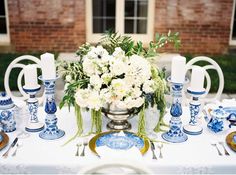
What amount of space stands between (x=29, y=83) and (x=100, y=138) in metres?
0.51

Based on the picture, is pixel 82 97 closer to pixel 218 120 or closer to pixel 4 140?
pixel 4 140

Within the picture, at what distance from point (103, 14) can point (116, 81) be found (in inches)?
195

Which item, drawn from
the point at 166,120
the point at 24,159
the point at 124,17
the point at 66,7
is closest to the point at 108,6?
the point at 124,17

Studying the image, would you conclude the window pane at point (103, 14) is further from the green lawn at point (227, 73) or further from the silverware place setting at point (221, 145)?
the silverware place setting at point (221, 145)

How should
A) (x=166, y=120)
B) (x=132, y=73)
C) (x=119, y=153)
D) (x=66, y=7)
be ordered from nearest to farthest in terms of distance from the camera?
1. (x=119, y=153)
2. (x=132, y=73)
3. (x=166, y=120)
4. (x=66, y=7)

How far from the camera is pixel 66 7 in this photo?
6398mm

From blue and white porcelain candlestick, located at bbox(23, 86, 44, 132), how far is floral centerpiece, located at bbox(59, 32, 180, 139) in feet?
0.65

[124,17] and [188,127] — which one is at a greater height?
[124,17]

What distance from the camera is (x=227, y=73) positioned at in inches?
222

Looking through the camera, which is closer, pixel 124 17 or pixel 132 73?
pixel 132 73

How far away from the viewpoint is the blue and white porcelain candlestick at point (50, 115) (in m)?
2.09

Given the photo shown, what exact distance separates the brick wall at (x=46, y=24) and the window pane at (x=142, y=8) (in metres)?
0.99

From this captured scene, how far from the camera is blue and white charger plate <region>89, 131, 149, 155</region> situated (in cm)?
193

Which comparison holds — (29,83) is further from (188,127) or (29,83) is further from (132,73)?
(188,127)
